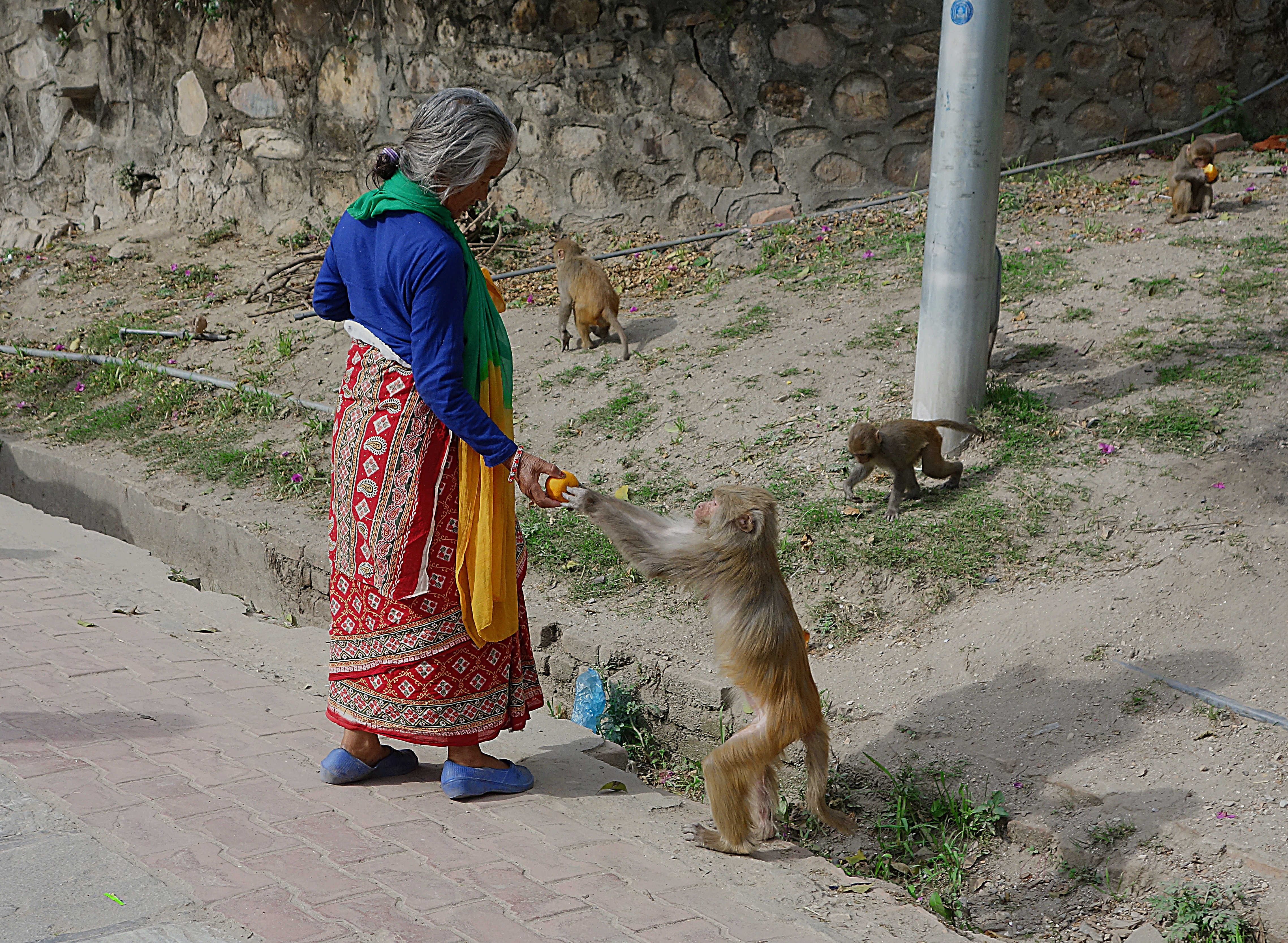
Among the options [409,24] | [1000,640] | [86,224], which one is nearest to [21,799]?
[1000,640]

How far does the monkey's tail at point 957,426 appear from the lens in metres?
5.39

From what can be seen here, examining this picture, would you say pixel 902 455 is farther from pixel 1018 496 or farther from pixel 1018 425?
pixel 1018 425

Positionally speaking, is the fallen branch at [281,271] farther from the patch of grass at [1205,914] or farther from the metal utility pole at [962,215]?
the patch of grass at [1205,914]

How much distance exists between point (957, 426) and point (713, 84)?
184 inches

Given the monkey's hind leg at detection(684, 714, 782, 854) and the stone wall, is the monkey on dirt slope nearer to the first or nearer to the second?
the stone wall

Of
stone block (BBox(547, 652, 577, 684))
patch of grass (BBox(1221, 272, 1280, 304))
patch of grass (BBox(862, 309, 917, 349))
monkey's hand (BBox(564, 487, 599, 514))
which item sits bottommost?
stone block (BBox(547, 652, 577, 684))

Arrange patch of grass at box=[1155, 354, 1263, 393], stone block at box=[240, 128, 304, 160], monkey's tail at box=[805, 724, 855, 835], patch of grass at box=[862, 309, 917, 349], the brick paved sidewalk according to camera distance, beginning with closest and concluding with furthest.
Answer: the brick paved sidewalk < monkey's tail at box=[805, 724, 855, 835] < patch of grass at box=[1155, 354, 1263, 393] < patch of grass at box=[862, 309, 917, 349] < stone block at box=[240, 128, 304, 160]

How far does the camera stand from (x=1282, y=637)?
165 inches

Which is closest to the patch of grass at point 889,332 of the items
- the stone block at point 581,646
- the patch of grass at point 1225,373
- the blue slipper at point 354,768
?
the patch of grass at point 1225,373

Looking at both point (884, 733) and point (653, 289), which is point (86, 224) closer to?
point (653, 289)

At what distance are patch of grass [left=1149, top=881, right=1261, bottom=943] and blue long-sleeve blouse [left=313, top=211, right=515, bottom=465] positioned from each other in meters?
2.28

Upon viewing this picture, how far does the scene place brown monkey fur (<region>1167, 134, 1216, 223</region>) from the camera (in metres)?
7.32

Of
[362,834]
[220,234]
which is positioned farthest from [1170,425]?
[220,234]

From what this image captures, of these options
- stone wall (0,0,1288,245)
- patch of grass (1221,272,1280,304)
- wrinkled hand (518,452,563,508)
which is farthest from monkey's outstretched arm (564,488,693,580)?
stone wall (0,0,1288,245)
